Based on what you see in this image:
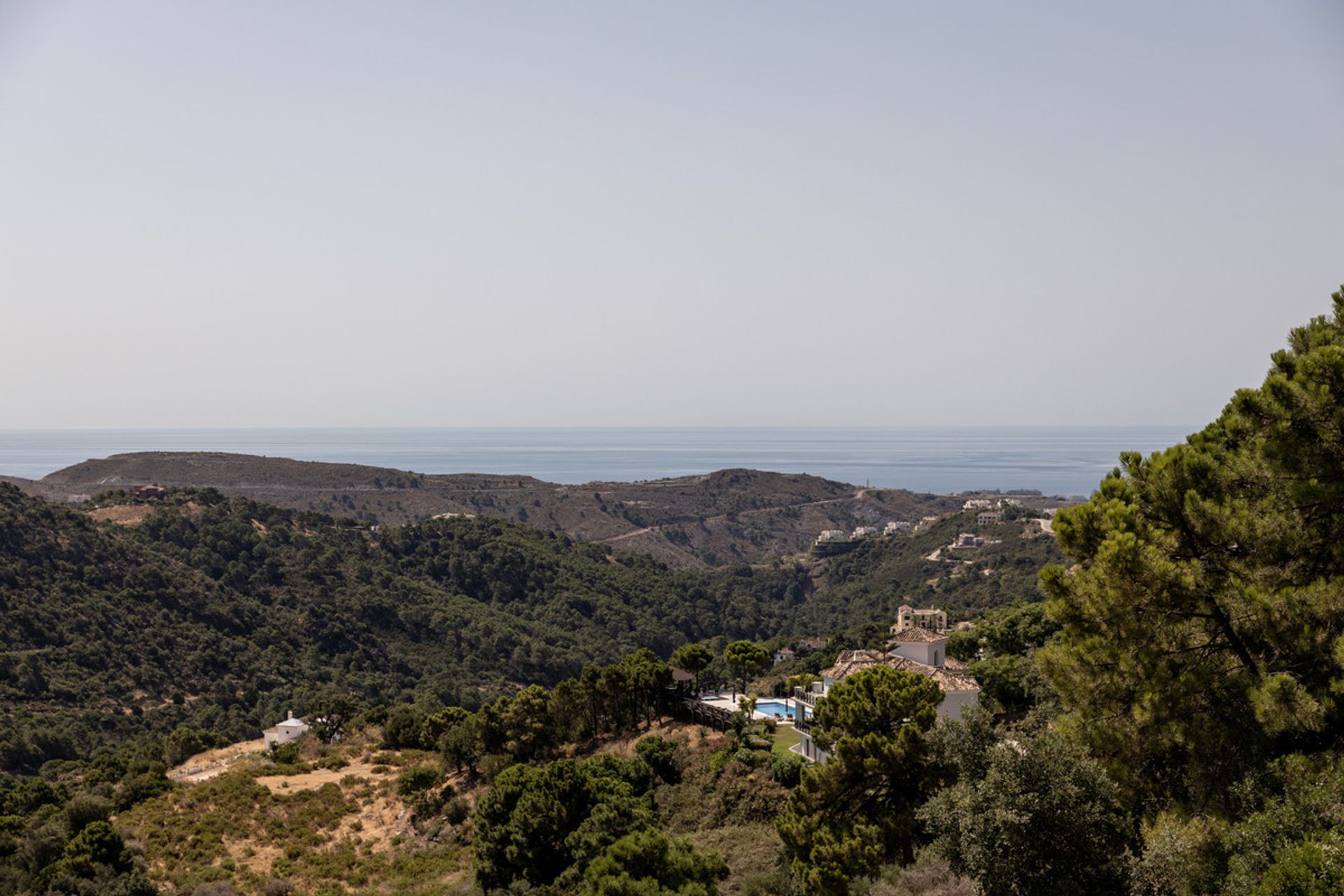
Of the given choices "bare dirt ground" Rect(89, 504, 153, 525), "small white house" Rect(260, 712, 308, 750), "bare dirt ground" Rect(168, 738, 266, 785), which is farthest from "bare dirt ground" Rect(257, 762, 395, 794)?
"bare dirt ground" Rect(89, 504, 153, 525)

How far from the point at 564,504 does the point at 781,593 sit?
45.0 metres

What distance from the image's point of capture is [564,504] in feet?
436

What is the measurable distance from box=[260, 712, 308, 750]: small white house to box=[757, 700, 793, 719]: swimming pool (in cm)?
1667

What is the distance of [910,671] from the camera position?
19.7 metres

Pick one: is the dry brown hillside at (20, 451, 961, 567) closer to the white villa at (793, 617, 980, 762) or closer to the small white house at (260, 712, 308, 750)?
the small white house at (260, 712, 308, 750)

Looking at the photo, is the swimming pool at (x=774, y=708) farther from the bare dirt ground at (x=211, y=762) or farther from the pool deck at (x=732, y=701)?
the bare dirt ground at (x=211, y=762)

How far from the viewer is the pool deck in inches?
1046

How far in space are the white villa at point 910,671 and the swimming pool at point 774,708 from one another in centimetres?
138

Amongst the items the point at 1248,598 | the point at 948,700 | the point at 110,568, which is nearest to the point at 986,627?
the point at 948,700

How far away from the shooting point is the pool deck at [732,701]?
26.6 meters

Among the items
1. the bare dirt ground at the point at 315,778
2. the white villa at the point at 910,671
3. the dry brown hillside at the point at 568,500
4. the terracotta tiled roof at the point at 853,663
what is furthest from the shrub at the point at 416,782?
the dry brown hillside at the point at 568,500

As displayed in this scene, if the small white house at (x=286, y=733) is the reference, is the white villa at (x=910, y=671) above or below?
above

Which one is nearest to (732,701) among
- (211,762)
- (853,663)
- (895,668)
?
(853,663)

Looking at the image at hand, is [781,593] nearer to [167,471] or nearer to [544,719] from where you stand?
[544,719]
